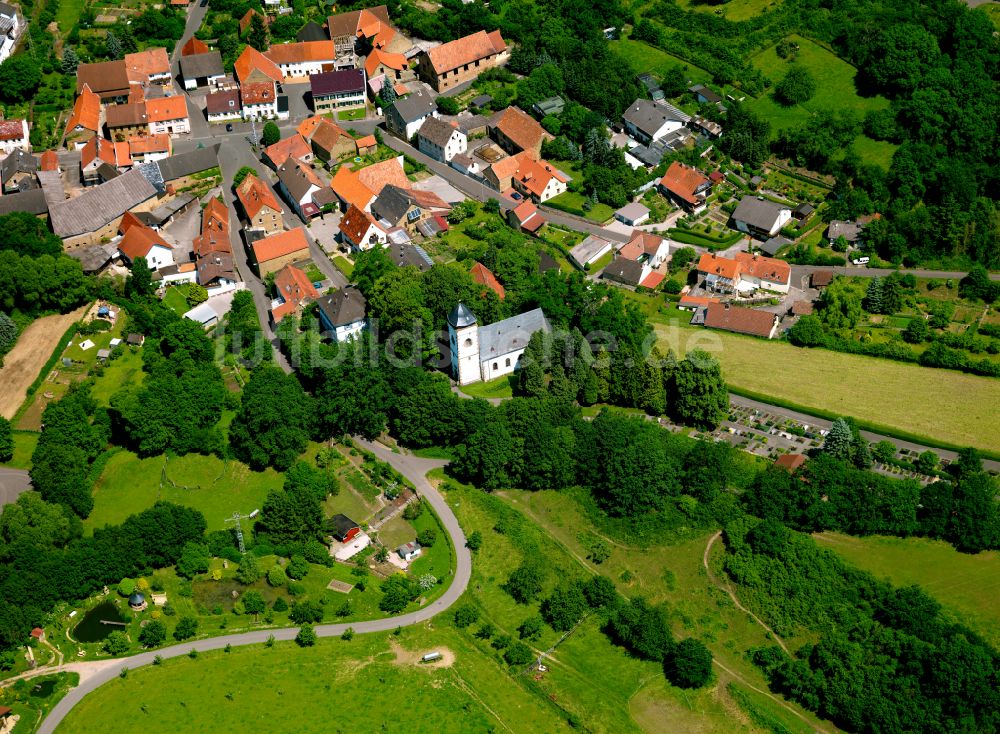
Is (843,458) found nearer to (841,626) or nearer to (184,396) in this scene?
(841,626)

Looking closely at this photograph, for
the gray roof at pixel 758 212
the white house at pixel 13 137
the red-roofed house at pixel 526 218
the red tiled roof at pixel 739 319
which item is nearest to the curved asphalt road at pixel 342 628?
the red tiled roof at pixel 739 319

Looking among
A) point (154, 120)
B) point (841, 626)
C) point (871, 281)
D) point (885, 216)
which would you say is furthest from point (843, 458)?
point (154, 120)

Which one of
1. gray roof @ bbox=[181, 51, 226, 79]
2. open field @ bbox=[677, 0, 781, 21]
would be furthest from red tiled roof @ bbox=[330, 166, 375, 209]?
open field @ bbox=[677, 0, 781, 21]

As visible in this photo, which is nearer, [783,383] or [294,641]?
[294,641]

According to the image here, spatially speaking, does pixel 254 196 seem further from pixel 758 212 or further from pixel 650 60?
pixel 650 60

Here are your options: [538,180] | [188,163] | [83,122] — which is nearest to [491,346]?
[538,180]
